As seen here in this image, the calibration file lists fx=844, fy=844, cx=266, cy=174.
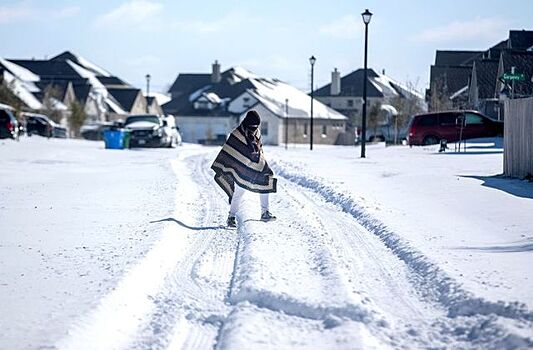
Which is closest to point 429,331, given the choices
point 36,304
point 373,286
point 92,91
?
point 373,286

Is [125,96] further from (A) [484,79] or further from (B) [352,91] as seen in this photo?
(A) [484,79]

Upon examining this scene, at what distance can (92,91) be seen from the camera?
3285 inches

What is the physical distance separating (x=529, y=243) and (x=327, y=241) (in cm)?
235

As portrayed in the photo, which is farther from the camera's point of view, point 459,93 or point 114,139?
point 459,93

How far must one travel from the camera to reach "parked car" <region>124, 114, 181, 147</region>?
4106 cm

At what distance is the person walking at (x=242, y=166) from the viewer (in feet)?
39.0

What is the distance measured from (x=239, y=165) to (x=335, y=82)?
8099 centimetres

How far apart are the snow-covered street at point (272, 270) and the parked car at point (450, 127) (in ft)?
58.7

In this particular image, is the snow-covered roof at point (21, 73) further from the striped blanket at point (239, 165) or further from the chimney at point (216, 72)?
the striped blanket at point (239, 165)

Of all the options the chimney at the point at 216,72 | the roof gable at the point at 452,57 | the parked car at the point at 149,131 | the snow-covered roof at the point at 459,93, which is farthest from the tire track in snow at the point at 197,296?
the chimney at the point at 216,72

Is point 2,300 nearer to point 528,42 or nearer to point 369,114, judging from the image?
point 528,42

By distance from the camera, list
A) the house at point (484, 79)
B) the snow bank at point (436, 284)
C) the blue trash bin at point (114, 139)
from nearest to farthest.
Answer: the snow bank at point (436, 284)
the blue trash bin at point (114, 139)
the house at point (484, 79)

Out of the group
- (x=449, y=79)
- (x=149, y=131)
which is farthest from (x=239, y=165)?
(x=449, y=79)

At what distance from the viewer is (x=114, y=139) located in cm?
3953
